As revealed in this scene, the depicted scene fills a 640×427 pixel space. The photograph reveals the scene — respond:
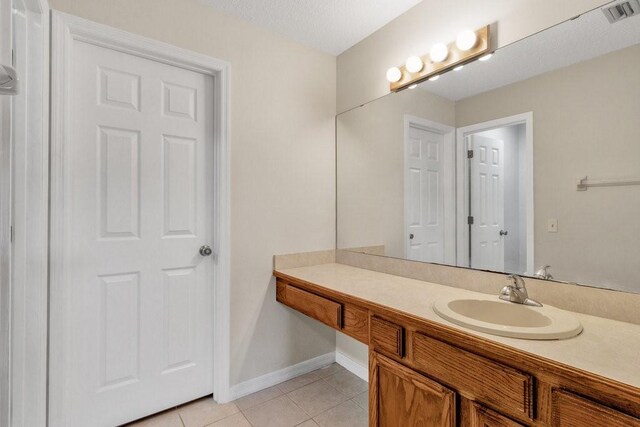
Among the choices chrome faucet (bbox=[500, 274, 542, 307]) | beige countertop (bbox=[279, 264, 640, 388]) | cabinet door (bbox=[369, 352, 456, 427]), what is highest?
chrome faucet (bbox=[500, 274, 542, 307])

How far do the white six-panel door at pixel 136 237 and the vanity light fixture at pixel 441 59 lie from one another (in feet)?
3.80

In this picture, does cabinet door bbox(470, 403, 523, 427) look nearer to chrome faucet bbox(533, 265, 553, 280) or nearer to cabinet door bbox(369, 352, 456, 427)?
cabinet door bbox(369, 352, 456, 427)

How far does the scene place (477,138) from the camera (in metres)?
1.61

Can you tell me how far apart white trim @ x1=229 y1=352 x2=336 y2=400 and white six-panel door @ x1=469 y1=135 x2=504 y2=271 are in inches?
52.9

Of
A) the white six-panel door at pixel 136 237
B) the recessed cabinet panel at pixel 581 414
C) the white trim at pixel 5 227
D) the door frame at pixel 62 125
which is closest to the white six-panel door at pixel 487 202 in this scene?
the recessed cabinet panel at pixel 581 414

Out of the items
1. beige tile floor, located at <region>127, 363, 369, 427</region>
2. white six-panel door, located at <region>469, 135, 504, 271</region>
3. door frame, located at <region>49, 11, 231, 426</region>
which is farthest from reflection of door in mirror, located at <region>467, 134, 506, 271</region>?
door frame, located at <region>49, 11, 231, 426</region>

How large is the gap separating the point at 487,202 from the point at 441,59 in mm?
794

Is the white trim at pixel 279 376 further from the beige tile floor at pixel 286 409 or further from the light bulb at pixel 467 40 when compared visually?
the light bulb at pixel 467 40

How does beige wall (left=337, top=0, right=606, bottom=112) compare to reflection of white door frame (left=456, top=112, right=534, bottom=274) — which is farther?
reflection of white door frame (left=456, top=112, right=534, bottom=274)

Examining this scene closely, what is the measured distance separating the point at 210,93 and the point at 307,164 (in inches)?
30.2

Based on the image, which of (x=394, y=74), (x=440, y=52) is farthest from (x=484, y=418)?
(x=394, y=74)

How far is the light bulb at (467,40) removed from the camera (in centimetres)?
151

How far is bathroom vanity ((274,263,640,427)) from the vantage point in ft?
2.54

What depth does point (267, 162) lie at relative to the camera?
2037mm
